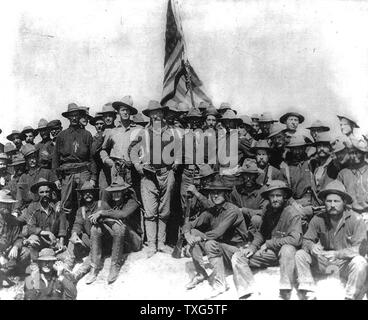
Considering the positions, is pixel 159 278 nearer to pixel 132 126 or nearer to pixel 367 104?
pixel 132 126

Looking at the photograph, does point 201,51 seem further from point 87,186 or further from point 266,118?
point 87,186

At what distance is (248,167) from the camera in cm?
941

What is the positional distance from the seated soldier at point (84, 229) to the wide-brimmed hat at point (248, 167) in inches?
78.7

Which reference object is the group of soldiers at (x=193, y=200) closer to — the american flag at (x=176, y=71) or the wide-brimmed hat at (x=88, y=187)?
the wide-brimmed hat at (x=88, y=187)

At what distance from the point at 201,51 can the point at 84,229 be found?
13.2 ft

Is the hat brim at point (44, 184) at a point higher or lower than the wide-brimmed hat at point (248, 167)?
lower

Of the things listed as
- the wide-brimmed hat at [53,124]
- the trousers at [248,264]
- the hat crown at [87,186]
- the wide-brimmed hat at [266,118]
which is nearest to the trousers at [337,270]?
the trousers at [248,264]

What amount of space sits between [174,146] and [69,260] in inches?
87.9

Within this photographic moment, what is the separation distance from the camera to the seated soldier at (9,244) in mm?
9375

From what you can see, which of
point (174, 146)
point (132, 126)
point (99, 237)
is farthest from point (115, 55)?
point (99, 237)

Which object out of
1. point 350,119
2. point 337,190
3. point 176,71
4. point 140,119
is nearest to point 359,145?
point 350,119

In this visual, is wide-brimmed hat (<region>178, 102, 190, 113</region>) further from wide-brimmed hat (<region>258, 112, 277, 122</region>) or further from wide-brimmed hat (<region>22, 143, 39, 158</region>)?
wide-brimmed hat (<region>22, 143, 39, 158</region>)
